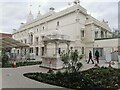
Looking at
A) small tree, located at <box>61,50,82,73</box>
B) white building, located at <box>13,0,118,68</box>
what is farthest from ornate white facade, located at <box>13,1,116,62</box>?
small tree, located at <box>61,50,82,73</box>

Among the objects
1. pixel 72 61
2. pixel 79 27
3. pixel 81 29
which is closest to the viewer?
pixel 72 61

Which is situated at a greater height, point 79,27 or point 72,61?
point 79,27

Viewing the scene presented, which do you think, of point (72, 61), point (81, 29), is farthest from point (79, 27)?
point (72, 61)

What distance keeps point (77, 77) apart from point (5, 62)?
12.3 metres

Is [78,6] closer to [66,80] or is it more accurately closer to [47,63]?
[47,63]

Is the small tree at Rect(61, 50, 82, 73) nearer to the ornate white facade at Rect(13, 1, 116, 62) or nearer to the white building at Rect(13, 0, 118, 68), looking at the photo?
the white building at Rect(13, 0, 118, 68)

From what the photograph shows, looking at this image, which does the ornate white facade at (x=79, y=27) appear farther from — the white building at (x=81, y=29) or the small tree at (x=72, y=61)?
the small tree at (x=72, y=61)

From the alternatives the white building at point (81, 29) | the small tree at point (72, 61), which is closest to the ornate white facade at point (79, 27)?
the white building at point (81, 29)

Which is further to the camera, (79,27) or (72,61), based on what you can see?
(79,27)

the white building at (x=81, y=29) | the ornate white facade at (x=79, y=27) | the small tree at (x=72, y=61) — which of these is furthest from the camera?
the ornate white facade at (x=79, y=27)

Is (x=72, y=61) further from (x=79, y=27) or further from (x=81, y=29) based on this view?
(x=81, y=29)

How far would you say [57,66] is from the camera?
53.2 ft

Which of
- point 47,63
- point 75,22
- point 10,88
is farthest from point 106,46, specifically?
point 10,88

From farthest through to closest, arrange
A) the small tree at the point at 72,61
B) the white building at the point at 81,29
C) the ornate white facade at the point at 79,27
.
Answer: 1. the ornate white facade at the point at 79,27
2. the white building at the point at 81,29
3. the small tree at the point at 72,61
